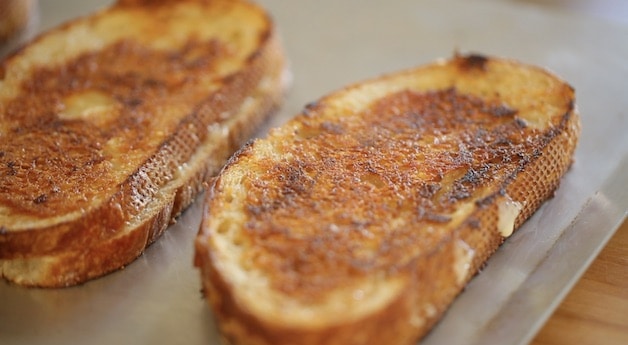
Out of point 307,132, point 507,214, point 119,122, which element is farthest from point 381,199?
point 119,122

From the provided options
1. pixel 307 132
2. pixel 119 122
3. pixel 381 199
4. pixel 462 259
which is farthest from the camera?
pixel 119 122

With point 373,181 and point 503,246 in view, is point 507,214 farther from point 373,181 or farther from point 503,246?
point 373,181

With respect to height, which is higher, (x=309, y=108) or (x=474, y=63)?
(x=474, y=63)

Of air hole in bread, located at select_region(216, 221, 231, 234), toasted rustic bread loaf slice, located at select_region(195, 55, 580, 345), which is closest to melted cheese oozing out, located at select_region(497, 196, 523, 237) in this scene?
toasted rustic bread loaf slice, located at select_region(195, 55, 580, 345)

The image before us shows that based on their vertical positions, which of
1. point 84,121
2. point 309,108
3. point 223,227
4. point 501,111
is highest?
point 501,111

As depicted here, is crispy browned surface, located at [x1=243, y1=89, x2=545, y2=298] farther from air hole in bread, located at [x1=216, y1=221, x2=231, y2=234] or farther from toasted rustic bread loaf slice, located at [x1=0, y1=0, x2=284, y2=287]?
toasted rustic bread loaf slice, located at [x1=0, y1=0, x2=284, y2=287]

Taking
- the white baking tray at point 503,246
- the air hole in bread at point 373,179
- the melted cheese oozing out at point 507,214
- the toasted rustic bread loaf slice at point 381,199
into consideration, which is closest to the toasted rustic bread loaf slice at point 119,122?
the white baking tray at point 503,246
